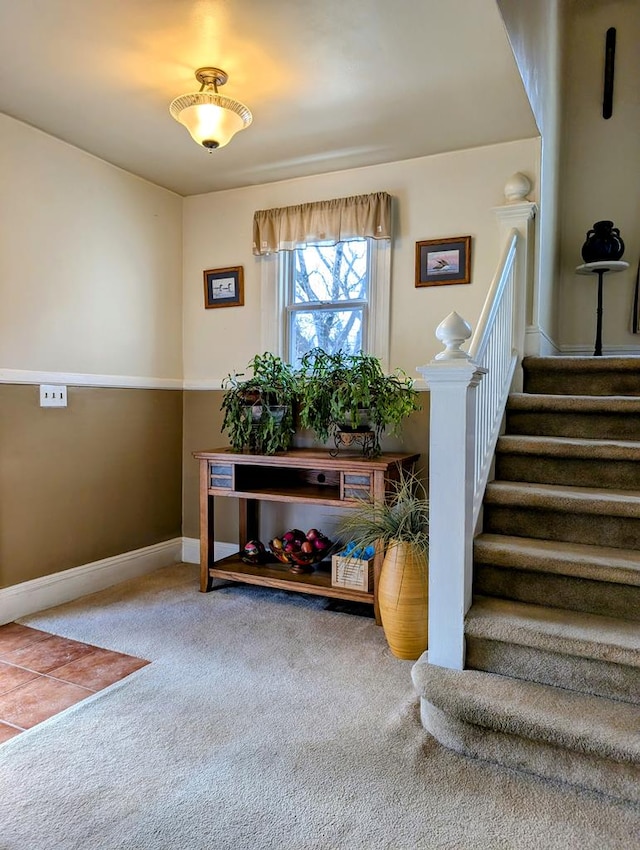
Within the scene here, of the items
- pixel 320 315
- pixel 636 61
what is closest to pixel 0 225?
pixel 320 315

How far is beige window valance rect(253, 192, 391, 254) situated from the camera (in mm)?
3309

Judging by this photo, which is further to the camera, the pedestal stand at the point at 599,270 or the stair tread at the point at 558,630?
the pedestal stand at the point at 599,270

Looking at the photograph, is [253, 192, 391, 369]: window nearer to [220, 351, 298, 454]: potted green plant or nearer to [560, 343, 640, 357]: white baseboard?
[220, 351, 298, 454]: potted green plant

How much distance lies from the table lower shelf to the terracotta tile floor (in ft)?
2.73

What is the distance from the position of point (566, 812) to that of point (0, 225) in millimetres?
3279

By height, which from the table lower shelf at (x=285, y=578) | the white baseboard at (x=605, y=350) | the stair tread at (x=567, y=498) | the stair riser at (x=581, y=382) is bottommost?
the table lower shelf at (x=285, y=578)

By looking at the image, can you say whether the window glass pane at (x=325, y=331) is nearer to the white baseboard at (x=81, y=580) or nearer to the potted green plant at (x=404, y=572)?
the potted green plant at (x=404, y=572)

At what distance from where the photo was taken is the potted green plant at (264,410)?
327 centimetres

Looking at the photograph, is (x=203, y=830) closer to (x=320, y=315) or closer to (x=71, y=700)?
(x=71, y=700)

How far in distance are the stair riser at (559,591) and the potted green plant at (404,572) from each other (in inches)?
10.8

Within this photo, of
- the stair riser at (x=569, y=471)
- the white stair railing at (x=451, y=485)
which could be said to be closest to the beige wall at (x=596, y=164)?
the stair riser at (x=569, y=471)

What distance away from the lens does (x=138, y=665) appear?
2430mm

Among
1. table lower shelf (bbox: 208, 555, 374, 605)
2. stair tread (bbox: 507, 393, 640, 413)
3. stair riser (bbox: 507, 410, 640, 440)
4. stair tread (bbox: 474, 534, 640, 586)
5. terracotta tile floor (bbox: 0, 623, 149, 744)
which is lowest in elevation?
terracotta tile floor (bbox: 0, 623, 149, 744)

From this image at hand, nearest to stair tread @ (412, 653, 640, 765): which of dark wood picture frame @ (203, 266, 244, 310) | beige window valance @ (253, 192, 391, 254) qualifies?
beige window valance @ (253, 192, 391, 254)
